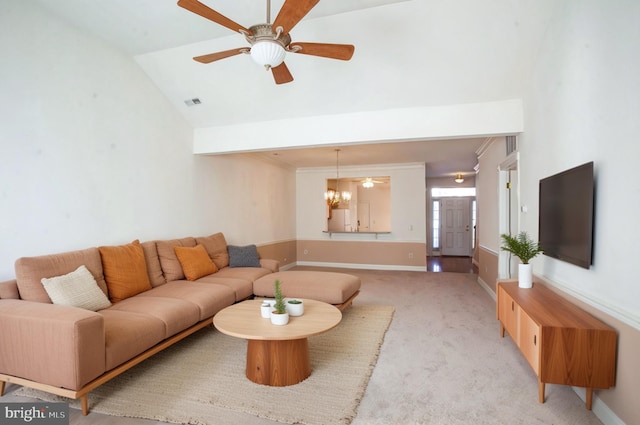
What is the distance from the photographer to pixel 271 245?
7102mm

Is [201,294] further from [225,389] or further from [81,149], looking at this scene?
[81,149]

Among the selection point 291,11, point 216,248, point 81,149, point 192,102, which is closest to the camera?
point 291,11

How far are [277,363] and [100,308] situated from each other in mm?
1569

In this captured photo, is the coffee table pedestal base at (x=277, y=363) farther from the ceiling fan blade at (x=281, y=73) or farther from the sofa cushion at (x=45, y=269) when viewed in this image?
the ceiling fan blade at (x=281, y=73)

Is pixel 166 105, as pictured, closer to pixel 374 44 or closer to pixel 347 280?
pixel 374 44

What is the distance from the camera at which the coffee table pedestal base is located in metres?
2.48

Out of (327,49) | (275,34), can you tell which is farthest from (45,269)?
(327,49)

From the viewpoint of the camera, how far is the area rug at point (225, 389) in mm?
2146

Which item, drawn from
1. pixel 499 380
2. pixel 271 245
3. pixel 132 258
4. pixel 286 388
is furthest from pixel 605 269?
pixel 271 245

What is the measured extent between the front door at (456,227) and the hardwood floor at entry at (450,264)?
0.42 meters

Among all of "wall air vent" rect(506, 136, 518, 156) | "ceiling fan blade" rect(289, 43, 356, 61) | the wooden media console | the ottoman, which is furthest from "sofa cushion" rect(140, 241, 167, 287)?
"wall air vent" rect(506, 136, 518, 156)

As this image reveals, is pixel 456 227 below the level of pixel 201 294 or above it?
above

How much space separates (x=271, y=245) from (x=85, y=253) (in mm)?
4227

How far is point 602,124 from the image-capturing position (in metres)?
2.11
